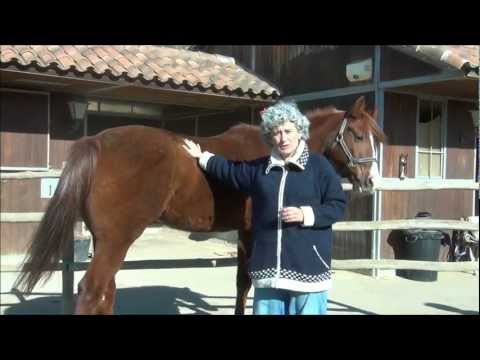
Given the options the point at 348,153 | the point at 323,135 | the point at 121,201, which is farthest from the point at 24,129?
the point at 348,153

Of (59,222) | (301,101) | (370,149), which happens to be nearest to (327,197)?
(370,149)

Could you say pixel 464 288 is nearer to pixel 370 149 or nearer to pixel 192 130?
pixel 370 149

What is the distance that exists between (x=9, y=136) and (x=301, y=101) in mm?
4828

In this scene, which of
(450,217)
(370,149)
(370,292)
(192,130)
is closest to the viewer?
(370,149)

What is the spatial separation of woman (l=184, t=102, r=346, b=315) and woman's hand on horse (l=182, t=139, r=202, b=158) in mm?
773

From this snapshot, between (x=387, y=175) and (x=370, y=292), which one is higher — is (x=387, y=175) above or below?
above

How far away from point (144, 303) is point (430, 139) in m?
5.36

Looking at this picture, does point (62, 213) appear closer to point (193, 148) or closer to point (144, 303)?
point (193, 148)

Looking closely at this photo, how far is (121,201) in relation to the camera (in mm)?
3363

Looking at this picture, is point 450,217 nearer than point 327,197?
No

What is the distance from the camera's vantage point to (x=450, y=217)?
8.38 metres

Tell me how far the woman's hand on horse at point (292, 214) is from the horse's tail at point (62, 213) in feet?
4.85

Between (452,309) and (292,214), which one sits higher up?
(292,214)

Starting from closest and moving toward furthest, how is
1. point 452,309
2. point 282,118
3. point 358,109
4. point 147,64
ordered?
point 282,118 → point 358,109 → point 452,309 → point 147,64
